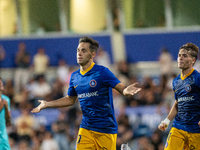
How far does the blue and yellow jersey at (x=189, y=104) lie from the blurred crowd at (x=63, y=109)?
14.1ft

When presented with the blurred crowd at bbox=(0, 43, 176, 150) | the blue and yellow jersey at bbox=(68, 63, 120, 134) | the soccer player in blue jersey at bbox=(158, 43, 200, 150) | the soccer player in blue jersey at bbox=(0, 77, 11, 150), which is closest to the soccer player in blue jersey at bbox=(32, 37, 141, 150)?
the blue and yellow jersey at bbox=(68, 63, 120, 134)

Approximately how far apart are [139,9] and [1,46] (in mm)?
7278

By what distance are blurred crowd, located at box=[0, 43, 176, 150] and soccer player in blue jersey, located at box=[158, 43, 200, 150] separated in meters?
4.24

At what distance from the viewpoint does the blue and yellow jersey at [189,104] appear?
6141mm

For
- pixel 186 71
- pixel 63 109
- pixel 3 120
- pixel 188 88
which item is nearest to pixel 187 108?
pixel 188 88

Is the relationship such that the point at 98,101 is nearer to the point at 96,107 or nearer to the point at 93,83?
the point at 96,107

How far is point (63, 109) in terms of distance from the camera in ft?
44.6

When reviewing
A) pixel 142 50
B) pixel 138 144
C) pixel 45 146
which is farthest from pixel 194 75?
pixel 142 50

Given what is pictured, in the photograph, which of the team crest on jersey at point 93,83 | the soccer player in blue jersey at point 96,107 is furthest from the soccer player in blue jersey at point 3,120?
the team crest on jersey at point 93,83

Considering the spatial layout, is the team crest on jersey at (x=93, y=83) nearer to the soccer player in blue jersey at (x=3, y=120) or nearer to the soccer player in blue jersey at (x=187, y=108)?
the soccer player in blue jersey at (x=187, y=108)

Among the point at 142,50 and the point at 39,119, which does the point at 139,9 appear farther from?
the point at 39,119

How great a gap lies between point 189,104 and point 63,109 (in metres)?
8.00

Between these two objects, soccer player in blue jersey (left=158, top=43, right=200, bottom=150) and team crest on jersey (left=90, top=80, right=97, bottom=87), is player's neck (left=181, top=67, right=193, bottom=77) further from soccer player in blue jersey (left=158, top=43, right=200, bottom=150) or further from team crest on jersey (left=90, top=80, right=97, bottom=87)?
team crest on jersey (left=90, top=80, right=97, bottom=87)

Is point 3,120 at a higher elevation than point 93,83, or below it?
below
